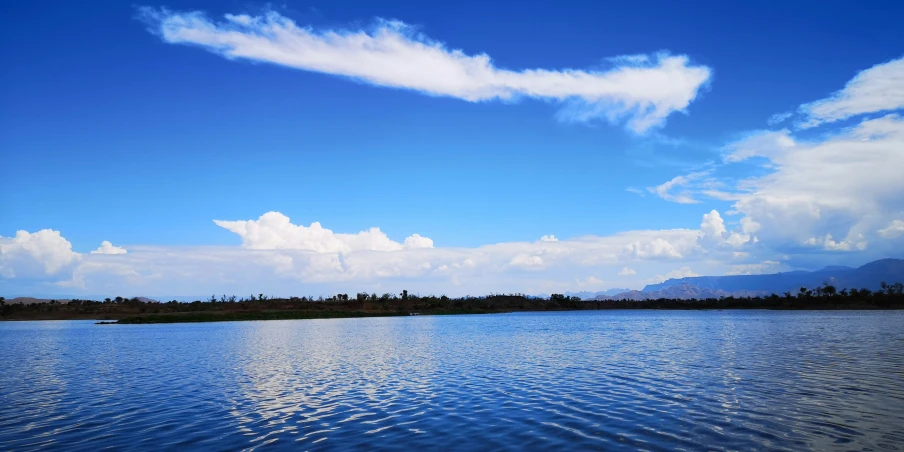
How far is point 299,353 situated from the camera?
60.5 m

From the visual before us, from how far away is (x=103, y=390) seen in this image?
1401 inches

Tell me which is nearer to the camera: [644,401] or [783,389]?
[644,401]

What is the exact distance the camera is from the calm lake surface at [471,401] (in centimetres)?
2120

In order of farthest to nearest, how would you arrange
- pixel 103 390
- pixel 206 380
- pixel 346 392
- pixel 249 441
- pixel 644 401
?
pixel 206 380
pixel 103 390
pixel 346 392
pixel 644 401
pixel 249 441

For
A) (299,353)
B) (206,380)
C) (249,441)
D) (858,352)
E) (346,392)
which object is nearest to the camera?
(249,441)

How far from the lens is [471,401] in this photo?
29.4 m

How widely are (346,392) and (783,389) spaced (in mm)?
25540

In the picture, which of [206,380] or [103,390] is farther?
[206,380]

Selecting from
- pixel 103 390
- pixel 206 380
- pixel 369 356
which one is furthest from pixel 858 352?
pixel 103 390

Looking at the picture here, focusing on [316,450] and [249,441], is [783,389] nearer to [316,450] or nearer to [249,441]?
[316,450]

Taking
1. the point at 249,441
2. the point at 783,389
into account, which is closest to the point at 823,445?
the point at 783,389

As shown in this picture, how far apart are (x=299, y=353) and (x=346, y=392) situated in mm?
29486

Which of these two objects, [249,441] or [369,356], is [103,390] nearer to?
[249,441]

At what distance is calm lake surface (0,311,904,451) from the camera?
69.6ft
